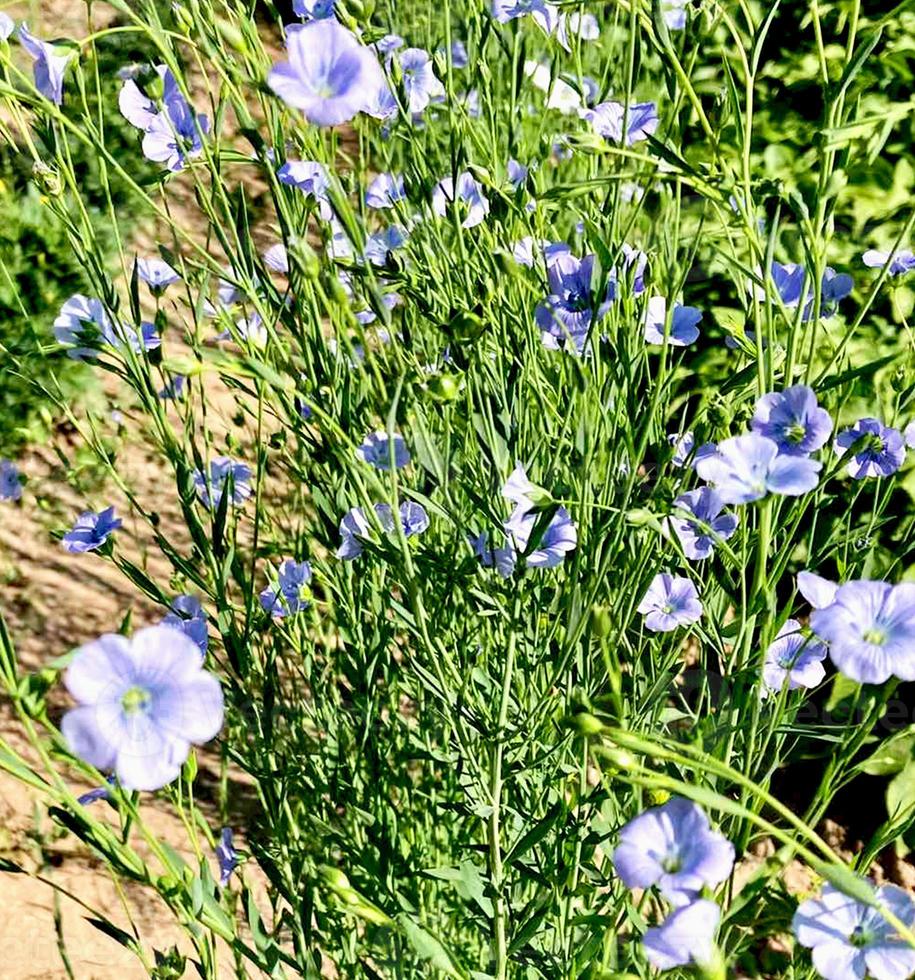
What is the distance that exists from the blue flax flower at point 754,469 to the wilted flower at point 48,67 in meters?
0.80

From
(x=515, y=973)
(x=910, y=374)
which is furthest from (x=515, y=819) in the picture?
(x=910, y=374)

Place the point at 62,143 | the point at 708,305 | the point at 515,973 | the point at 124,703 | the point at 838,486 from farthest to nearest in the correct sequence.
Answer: the point at 708,305, the point at 838,486, the point at 515,973, the point at 62,143, the point at 124,703

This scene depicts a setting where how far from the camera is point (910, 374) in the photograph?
1.52m

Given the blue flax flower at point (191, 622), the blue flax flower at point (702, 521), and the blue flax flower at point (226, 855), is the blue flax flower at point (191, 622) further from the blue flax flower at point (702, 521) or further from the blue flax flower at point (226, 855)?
the blue flax flower at point (702, 521)

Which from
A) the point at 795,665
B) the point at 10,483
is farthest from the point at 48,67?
the point at 795,665

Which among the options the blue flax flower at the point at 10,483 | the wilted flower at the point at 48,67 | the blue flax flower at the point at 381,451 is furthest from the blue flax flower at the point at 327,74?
the blue flax flower at the point at 10,483

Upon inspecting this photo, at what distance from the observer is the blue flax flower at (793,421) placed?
1065mm

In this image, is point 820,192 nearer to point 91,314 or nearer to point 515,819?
point 515,819

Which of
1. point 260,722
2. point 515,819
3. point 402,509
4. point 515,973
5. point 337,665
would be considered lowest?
point 515,973

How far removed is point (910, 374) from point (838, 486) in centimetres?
112

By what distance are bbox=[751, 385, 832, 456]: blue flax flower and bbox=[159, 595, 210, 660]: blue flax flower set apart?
2.07 ft

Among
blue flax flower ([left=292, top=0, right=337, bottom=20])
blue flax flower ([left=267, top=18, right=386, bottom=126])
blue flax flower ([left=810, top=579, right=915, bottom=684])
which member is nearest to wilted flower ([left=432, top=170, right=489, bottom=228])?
blue flax flower ([left=292, top=0, right=337, bottom=20])

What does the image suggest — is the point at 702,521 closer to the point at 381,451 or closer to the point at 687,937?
the point at 381,451

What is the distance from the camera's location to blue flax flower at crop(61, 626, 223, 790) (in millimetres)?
799
